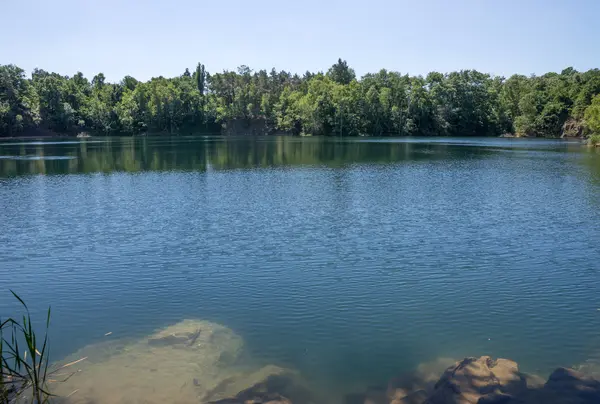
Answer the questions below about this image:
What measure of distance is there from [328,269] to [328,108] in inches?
4696

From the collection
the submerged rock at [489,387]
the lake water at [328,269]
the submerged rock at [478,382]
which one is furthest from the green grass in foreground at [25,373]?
the submerged rock at [478,382]

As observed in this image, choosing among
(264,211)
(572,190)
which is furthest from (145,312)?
(572,190)

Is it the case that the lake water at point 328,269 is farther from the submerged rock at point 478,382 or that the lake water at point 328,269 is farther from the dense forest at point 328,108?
the dense forest at point 328,108

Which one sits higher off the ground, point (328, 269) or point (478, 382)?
point (328, 269)

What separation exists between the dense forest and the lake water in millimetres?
Result: 98717

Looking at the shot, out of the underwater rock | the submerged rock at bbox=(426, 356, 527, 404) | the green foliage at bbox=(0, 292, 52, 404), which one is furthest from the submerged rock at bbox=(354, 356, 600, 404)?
the green foliage at bbox=(0, 292, 52, 404)

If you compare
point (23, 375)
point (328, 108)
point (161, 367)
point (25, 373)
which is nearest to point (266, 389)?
point (161, 367)

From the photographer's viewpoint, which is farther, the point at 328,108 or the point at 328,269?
the point at 328,108

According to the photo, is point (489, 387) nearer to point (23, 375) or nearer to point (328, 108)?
point (23, 375)

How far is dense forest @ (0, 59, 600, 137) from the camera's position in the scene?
12431 cm

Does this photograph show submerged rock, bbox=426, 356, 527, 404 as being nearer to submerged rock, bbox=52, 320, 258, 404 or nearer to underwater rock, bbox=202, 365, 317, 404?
underwater rock, bbox=202, 365, 317, 404

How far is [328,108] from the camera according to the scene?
132750 millimetres

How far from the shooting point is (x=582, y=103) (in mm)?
109562

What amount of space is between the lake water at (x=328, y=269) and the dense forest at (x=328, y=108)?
9872 centimetres
